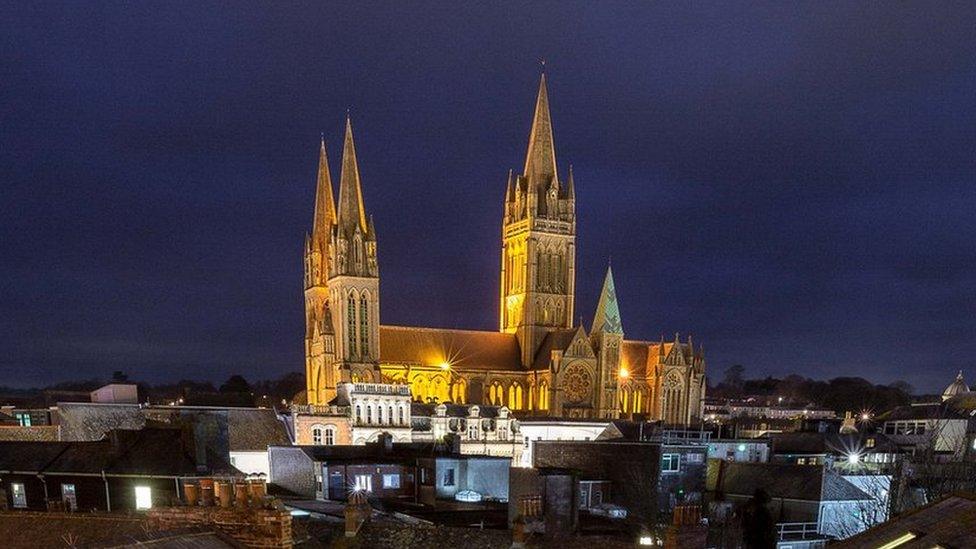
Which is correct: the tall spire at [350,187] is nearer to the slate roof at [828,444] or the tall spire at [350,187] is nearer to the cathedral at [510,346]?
the cathedral at [510,346]

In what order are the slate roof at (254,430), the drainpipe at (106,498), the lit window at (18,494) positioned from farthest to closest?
the slate roof at (254,430)
the lit window at (18,494)
the drainpipe at (106,498)

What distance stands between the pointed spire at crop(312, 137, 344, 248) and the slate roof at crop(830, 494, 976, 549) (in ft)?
303

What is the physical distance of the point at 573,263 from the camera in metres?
109

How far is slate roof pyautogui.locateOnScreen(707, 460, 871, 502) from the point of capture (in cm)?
3324

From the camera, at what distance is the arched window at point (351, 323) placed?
286ft

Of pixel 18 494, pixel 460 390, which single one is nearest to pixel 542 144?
pixel 460 390

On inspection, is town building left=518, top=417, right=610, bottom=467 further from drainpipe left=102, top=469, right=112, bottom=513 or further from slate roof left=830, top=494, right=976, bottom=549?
slate roof left=830, top=494, right=976, bottom=549

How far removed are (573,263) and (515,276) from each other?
9.45 metres

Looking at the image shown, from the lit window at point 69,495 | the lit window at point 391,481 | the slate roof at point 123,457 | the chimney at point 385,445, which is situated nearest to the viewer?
the slate roof at point 123,457

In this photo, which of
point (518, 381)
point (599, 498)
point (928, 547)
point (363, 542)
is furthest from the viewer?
point (518, 381)

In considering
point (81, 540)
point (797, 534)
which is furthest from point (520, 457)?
point (81, 540)

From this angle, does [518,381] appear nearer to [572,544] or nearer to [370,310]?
[370,310]

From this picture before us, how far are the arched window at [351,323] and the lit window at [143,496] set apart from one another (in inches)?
2406

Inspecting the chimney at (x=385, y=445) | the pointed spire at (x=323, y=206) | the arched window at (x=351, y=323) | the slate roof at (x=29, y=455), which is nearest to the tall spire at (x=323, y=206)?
the pointed spire at (x=323, y=206)
